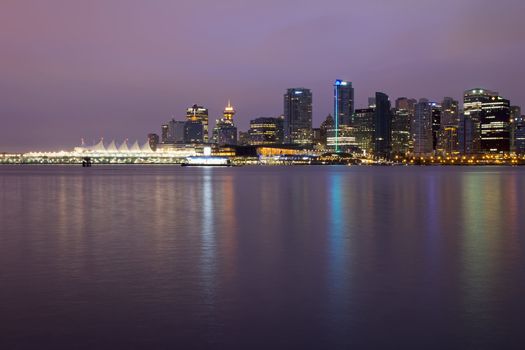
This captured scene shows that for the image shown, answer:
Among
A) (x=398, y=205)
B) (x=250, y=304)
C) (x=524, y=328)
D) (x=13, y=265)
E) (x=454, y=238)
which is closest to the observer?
(x=524, y=328)

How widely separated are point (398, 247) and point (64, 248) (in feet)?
40.2

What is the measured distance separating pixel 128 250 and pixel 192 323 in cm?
993

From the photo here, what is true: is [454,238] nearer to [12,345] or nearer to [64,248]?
[64,248]

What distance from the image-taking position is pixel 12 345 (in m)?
10.3

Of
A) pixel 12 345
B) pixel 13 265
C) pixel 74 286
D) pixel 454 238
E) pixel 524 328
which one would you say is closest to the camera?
pixel 12 345

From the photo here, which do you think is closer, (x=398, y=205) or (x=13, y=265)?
(x=13, y=265)

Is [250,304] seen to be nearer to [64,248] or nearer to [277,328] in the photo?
[277,328]

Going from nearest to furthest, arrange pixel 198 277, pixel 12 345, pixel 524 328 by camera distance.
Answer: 1. pixel 12 345
2. pixel 524 328
3. pixel 198 277

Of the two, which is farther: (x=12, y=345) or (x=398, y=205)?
(x=398, y=205)

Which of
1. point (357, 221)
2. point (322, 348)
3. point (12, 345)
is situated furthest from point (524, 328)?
point (357, 221)

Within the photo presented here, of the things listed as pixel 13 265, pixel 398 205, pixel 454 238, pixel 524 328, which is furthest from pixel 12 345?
pixel 398 205

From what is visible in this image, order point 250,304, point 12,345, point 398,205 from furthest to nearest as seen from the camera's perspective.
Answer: point 398,205, point 250,304, point 12,345

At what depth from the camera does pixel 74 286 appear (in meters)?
15.0

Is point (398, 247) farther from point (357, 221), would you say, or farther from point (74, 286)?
point (74, 286)
